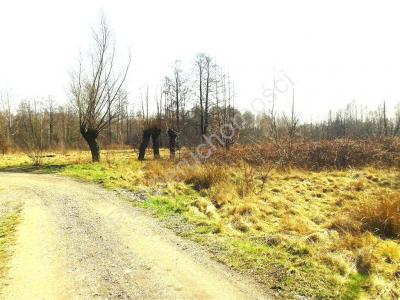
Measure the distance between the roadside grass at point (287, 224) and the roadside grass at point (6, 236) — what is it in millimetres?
3258

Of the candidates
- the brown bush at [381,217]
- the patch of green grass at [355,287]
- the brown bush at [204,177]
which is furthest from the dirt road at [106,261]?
the brown bush at [381,217]

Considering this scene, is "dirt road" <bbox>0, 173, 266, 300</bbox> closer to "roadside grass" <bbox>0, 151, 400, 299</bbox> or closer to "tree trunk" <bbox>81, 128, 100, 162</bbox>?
"roadside grass" <bbox>0, 151, 400, 299</bbox>

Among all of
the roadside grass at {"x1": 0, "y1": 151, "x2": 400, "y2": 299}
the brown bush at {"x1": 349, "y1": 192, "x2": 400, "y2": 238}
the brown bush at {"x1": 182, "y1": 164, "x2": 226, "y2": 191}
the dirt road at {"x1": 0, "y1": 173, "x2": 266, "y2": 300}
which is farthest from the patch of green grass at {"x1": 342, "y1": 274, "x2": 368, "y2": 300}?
the brown bush at {"x1": 182, "y1": 164, "x2": 226, "y2": 191}

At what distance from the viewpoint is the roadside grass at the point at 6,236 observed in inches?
228

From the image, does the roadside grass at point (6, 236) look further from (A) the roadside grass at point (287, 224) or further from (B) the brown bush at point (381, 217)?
(B) the brown bush at point (381, 217)

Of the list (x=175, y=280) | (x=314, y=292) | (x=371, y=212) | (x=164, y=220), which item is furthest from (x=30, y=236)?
(x=371, y=212)

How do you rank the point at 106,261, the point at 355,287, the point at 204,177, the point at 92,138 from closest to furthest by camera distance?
the point at 355,287
the point at 106,261
the point at 204,177
the point at 92,138

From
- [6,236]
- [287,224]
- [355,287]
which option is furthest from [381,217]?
[6,236]

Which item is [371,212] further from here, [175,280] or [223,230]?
[175,280]

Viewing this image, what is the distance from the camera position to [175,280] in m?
5.29

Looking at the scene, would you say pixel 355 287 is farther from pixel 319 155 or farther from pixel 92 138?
pixel 319 155

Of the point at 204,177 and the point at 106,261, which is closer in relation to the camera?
the point at 106,261

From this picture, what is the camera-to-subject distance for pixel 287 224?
320 inches

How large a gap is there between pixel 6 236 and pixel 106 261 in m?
2.72
